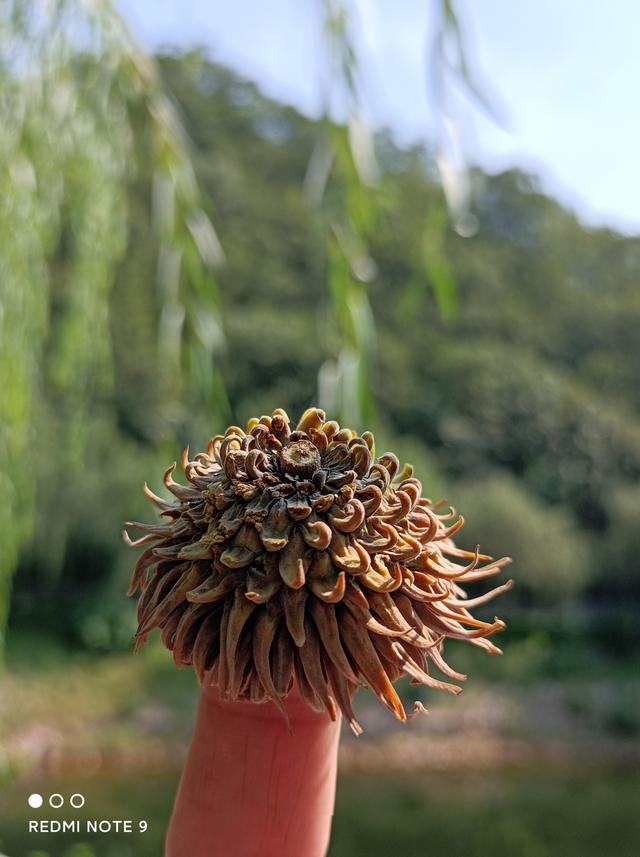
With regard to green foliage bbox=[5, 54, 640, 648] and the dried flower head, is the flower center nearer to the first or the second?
the dried flower head

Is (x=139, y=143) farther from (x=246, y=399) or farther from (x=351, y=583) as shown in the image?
(x=246, y=399)

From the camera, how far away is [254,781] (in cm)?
50

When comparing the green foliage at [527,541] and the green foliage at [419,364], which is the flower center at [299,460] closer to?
the green foliage at [419,364]

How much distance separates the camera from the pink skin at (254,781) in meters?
0.50

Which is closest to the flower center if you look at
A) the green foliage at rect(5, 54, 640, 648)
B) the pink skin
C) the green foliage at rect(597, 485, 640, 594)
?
the pink skin

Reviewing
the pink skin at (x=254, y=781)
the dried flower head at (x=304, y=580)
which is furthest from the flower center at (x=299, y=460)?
the pink skin at (x=254, y=781)

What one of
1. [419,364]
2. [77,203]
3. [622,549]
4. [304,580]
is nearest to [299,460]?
[304,580]

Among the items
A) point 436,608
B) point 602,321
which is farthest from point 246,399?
point 602,321

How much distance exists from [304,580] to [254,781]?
12 centimetres

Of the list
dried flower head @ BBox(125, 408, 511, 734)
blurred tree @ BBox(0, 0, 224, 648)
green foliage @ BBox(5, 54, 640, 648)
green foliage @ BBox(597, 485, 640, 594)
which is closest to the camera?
dried flower head @ BBox(125, 408, 511, 734)

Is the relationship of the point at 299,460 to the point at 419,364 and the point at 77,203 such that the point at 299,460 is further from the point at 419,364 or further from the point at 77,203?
the point at 419,364

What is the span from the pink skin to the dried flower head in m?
0.03

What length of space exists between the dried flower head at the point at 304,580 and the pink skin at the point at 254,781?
0.09ft

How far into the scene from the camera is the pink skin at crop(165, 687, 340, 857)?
0.50 m
